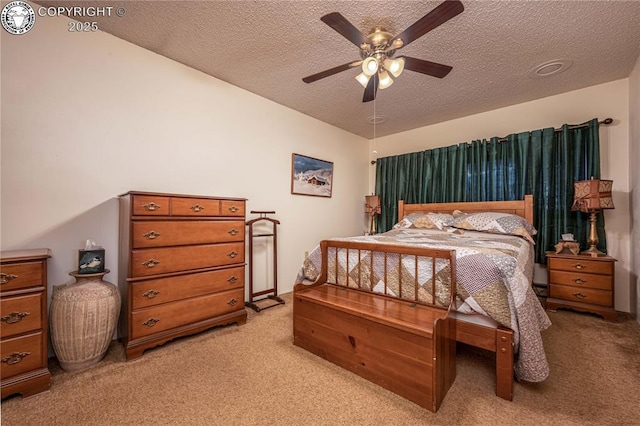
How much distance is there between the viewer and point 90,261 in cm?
190

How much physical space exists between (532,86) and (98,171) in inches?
178

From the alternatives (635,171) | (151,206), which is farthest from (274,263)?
(635,171)

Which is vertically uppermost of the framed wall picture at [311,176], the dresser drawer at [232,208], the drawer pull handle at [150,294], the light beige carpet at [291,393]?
the framed wall picture at [311,176]

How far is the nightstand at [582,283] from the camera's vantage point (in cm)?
257

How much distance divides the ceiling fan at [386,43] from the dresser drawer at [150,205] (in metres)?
1.53

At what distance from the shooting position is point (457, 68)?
2.67 m

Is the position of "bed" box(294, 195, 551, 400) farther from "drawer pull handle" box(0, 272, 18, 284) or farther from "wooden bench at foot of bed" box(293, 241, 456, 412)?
"drawer pull handle" box(0, 272, 18, 284)

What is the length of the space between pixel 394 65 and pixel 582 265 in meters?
2.82

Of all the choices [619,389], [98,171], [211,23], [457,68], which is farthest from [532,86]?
[98,171]

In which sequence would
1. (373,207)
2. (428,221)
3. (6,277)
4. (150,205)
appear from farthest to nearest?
(373,207) → (428,221) → (150,205) → (6,277)

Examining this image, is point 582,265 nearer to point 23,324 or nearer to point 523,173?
point 523,173

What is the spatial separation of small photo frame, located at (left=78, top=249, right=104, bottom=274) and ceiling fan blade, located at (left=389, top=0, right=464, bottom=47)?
2601 millimetres

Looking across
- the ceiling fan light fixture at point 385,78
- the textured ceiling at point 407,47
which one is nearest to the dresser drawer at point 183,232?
the textured ceiling at point 407,47

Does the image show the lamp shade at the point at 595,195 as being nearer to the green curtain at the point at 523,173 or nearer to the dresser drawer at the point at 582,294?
the green curtain at the point at 523,173
